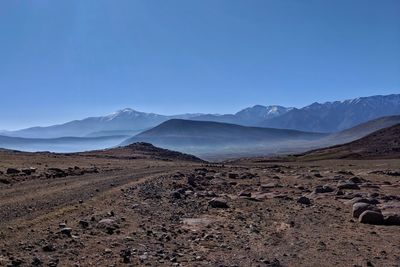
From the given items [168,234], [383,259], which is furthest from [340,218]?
[168,234]

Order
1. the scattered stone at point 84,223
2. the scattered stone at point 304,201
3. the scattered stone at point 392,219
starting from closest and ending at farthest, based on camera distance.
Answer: the scattered stone at point 84,223, the scattered stone at point 392,219, the scattered stone at point 304,201

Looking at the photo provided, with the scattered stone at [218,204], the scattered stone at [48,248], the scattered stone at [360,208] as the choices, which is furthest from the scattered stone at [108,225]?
the scattered stone at [360,208]

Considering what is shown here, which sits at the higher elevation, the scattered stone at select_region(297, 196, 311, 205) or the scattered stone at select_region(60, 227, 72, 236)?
the scattered stone at select_region(60, 227, 72, 236)

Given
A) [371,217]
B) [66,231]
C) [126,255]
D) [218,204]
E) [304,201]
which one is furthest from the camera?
[304,201]

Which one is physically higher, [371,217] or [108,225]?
[108,225]

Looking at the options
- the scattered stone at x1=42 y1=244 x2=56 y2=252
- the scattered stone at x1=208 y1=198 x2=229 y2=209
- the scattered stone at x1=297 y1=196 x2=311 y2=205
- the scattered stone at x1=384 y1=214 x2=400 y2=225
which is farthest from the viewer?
the scattered stone at x1=297 y1=196 x2=311 y2=205

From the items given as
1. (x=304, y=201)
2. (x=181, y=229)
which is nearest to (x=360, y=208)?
(x=304, y=201)

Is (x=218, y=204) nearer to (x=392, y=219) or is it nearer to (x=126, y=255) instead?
(x=392, y=219)

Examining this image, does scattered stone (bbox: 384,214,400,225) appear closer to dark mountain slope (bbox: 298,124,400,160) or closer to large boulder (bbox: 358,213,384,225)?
large boulder (bbox: 358,213,384,225)

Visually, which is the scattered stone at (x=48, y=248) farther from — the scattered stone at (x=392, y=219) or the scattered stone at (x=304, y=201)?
the scattered stone at (x=304, y=201)

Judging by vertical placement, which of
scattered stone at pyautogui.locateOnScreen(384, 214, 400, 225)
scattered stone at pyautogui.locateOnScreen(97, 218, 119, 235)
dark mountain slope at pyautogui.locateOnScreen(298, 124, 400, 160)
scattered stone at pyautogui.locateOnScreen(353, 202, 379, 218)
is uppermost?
dark mountain slope at pyautogui.locateOnScreen(298, 124, 400, 160)

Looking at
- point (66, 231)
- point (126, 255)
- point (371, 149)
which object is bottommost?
point (126, 255)

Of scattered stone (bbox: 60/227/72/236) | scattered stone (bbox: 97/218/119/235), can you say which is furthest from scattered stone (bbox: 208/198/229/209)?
scattered stone (bbox: 60/227/72/236)

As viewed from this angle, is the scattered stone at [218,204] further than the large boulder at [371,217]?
Yes
